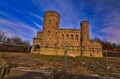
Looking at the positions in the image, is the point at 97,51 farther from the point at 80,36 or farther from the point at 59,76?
the point at 59,76

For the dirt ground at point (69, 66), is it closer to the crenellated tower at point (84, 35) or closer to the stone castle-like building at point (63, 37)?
the stone castle-like building at point (63, 37)

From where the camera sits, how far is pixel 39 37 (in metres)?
37.1

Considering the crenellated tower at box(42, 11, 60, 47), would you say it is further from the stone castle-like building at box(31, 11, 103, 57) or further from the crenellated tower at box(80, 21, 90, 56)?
the crenellated tower at box(80, 21, 90, 56)

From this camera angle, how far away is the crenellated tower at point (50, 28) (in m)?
33.0

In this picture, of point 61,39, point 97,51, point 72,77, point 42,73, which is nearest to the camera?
point 42,73

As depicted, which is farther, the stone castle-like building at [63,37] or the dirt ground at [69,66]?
the stone castle-like building at [63,37]

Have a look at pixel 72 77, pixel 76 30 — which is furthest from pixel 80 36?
pixel 72 77

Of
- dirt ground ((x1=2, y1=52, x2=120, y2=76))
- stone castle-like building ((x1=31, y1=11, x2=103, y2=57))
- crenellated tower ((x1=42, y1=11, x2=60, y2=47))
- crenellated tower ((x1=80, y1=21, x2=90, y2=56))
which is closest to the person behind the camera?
dirt ground ((x1=2, y1=52, x2=120, y2=76))

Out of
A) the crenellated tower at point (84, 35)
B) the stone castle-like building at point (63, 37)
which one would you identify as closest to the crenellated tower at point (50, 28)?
the stone castle-like building at point (63, 37)

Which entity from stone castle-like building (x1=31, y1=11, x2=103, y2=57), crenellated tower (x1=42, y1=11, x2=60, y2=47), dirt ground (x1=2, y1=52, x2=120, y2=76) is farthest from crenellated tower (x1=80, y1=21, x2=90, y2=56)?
dirt ground (x1=2, y1=52, x2=120, y2=76)

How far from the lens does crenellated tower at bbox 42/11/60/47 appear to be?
3297cm

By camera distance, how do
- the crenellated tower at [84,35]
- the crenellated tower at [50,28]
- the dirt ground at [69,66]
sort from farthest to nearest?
the crenellated tower at [84,35] < the crenellated tower at [50,28] < the dirt ground at [69,66]

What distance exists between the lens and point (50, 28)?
110 ft

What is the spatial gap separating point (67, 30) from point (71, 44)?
443 cm
